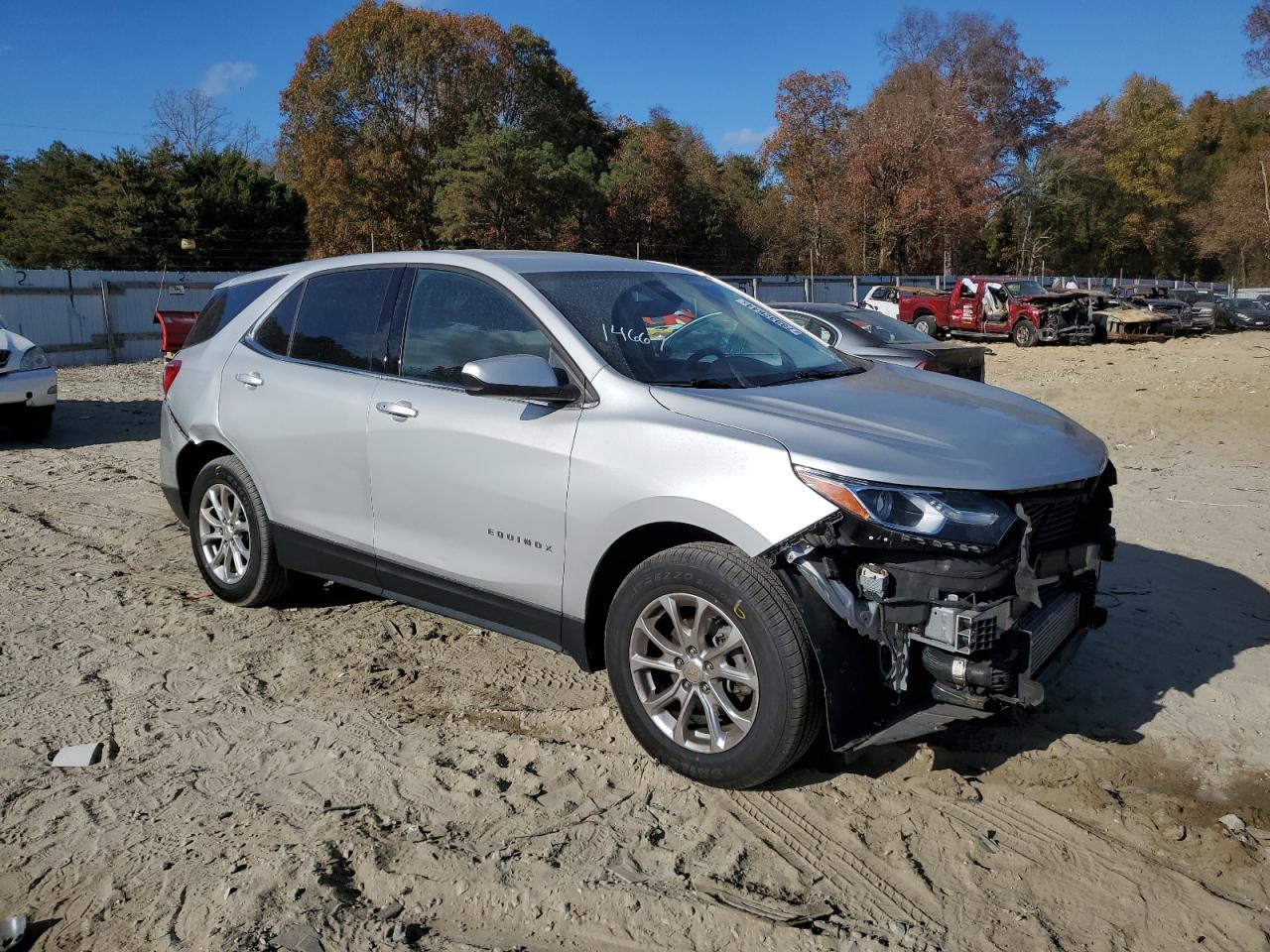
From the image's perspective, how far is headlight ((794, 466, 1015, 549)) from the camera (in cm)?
313

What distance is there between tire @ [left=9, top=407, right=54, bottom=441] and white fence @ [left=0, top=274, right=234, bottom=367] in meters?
10.2

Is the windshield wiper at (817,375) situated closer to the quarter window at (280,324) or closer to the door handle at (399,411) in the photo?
the door handle at (399,411)

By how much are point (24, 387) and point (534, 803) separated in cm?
904

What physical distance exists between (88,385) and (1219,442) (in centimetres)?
1571

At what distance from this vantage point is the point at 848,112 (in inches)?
1745

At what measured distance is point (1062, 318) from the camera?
23797 mm

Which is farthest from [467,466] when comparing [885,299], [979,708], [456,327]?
[885,299]

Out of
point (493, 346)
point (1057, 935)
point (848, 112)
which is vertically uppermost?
point (848, 112)

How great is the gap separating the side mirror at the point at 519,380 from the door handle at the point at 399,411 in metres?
0.51

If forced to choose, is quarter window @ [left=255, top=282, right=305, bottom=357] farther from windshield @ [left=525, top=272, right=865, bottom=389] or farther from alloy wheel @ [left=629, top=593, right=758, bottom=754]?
alloy wheel @ [left=629, top=593, right=758, bottom=754]

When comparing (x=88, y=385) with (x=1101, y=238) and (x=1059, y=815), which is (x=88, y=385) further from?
(x=1101, y=238)

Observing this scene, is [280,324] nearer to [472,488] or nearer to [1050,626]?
[472,488]

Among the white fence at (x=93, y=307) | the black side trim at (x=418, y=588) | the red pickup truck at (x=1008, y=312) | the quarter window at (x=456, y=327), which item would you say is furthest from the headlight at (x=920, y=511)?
the red pickup truck at (x=1008, y=312)

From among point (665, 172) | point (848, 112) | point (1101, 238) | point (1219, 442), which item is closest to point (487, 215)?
point (665, 172)
